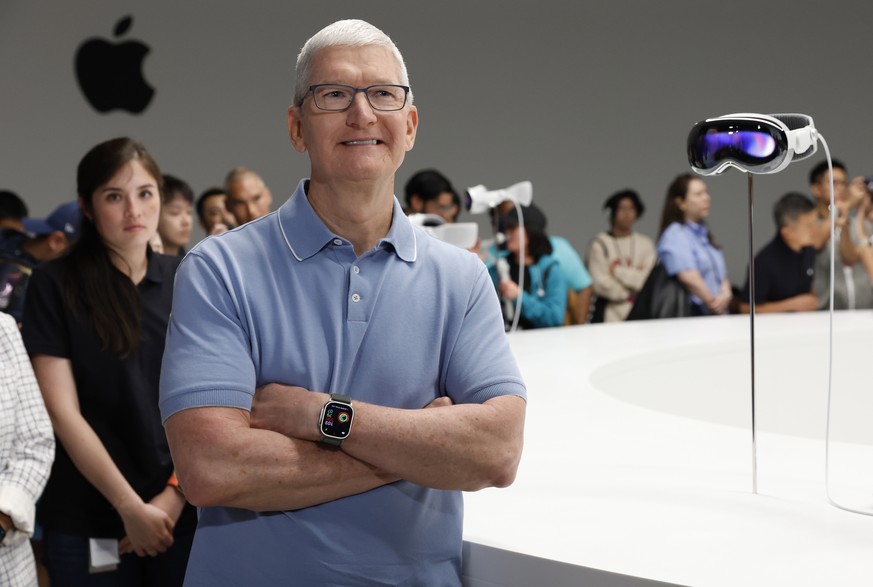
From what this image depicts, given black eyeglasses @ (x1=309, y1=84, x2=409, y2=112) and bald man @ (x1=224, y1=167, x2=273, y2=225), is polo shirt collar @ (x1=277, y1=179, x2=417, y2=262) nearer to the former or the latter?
black eyeglasses @ (x1=309, y1=84, x2=409, y2=112)

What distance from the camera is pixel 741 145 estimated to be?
5.19ft

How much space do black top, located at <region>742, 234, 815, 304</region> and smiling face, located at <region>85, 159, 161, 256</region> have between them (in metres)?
3.47

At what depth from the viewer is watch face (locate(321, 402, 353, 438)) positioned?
1.25 meters

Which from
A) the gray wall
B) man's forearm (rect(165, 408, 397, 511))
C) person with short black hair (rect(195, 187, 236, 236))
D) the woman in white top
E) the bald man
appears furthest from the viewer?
the gray wall

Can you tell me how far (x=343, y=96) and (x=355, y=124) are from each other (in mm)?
48

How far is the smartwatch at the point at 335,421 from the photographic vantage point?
4.11ft

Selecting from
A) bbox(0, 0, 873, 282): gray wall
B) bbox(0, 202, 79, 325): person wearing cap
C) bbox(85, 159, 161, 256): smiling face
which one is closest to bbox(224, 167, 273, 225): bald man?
bbox(0, 202, 79, 325): person wearing cap

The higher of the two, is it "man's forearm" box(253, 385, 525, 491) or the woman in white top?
"man's forearm" box(253, 385, 525, 491)

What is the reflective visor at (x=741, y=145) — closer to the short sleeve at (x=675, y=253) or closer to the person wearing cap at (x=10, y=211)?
the short sleeve at (x=675, y=253)

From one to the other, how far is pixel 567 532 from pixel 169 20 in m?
6.03

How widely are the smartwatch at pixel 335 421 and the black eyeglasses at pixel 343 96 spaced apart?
15.7 inches

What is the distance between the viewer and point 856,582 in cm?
129

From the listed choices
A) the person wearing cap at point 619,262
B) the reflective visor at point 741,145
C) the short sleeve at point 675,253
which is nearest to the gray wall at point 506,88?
the person wearing cap at point 619,262

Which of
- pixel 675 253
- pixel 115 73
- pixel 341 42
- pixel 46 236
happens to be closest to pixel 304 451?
pixel 341 42
